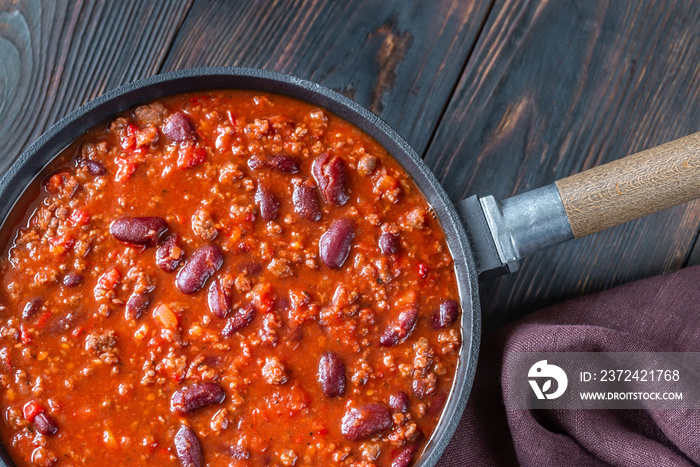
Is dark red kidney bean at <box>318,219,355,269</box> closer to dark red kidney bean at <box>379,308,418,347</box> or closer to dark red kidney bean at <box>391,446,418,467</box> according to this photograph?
dark red kidney bean at <box>379,308,418,347</box>

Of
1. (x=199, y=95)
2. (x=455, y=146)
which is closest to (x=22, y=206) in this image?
(x=199, y=95)

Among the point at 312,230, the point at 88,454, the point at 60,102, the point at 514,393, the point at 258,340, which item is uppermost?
the point at 60,102

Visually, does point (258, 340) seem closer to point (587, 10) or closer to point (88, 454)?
point (88, 454)

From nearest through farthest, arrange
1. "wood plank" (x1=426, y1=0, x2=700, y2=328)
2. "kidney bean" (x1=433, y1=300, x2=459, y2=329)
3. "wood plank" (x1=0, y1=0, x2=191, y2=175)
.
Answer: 1. "kidney bean" (x1=433, y1=300, x2=459, y2=329)
2. "wood plank" (x1=0, y1=0, x2=191, y2=175)
3. "wood plank" (x1=426, y1=0, x2=700, y2=328)

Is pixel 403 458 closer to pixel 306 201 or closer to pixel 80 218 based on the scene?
pixel 306 201

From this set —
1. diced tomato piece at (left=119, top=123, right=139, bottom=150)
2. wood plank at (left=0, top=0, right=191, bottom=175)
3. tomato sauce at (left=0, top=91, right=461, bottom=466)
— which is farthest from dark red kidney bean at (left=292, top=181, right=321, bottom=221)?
wood plank at (left=0, top=0, right=191, bottom=175)

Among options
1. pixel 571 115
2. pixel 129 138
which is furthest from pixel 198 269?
pixel 571 115
